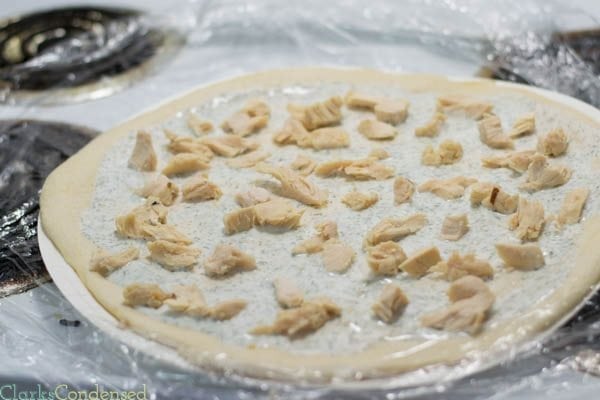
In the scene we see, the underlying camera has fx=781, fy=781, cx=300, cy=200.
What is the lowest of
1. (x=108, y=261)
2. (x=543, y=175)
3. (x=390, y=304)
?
(x=108, y=261)

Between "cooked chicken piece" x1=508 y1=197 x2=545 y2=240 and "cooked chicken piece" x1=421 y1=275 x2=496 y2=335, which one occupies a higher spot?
"cooked chicken piece" x1=508 y1=197 x2=545 y2=240

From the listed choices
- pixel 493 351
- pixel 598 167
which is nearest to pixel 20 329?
pixel 493 351

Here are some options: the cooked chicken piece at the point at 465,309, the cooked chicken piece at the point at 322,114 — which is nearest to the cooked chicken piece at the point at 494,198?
the cooked chicken piece at the point at 465,309

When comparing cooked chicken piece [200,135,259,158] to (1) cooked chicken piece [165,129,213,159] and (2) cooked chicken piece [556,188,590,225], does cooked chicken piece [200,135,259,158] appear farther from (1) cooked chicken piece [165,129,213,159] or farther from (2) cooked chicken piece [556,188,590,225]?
(2) cooked chicken piece [556,188,590,225]

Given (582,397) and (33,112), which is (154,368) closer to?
(582,397)

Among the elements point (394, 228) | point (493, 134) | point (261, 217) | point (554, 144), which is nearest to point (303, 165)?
point (261, 217)

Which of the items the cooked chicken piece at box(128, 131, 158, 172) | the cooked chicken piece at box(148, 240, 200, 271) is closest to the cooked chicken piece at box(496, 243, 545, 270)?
the cooked chicken piece at box(148, 240, 200, 271)

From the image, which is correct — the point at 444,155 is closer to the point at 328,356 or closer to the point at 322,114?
the point at 322,114
